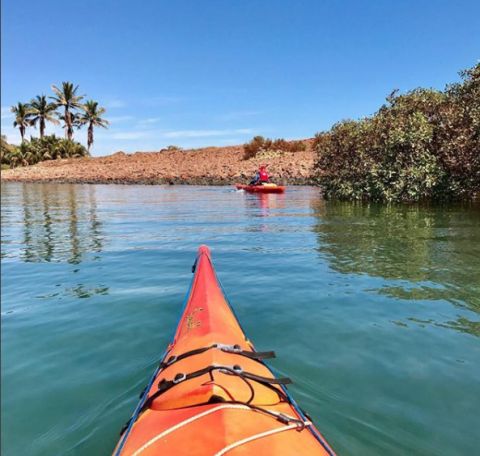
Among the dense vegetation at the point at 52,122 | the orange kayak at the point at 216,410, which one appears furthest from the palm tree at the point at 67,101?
the orange kayak at the point at 216,410

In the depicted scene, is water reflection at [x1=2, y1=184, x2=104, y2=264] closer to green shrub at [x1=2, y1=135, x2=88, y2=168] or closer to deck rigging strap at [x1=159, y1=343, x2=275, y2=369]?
deck rigging strap at [x1=159, y1=343, x2=275, y2=369]

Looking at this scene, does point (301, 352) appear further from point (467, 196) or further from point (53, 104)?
point (53, 104)

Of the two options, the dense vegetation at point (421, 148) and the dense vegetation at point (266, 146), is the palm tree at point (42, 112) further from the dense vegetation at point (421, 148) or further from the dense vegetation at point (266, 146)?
the dense vegetation at point (421, 148)

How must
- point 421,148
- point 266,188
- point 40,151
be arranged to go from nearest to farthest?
1. point 421,148
2. point 266,188
3. point 40,151

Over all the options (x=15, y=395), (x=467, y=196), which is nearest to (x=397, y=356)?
(x=15, y=395)

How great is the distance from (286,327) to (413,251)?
557 cm

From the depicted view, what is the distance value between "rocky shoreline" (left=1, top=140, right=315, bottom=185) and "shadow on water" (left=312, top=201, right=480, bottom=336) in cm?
2620

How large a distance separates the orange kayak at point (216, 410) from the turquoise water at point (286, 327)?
2.41ft

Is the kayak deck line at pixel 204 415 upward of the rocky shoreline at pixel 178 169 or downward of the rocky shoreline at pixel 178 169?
downward

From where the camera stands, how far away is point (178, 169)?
52.5 metres

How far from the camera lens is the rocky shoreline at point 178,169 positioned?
45.7m

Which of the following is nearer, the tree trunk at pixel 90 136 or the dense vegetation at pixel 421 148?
the dense vegetation at pixel 421 148

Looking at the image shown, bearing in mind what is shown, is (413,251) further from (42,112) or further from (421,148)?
(42,112)

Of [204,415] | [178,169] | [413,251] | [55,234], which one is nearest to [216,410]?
[204,415]
